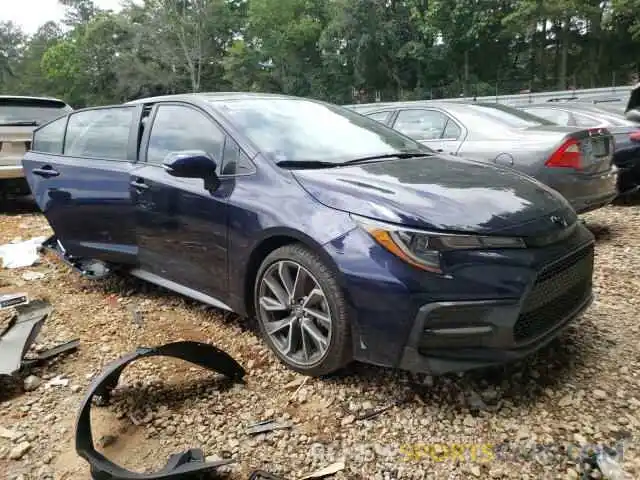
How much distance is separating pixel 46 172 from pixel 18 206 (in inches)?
163

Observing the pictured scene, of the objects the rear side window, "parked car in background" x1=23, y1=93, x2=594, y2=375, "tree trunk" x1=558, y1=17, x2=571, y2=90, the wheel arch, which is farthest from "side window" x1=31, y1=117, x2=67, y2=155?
"tree trunk" x1=558, y1=17, x2=571, y2=90

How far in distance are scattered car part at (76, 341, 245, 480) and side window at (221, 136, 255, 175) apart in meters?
0.95

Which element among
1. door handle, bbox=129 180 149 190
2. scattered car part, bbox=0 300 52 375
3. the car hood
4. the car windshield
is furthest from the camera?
the car windshield

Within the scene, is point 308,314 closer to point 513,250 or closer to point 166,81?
point 513,250

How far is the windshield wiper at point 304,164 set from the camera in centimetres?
268

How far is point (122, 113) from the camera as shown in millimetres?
3688

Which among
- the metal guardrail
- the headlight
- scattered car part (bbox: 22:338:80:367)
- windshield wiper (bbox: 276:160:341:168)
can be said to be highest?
the metal guardrail

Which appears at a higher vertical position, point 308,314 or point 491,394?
point 308,314

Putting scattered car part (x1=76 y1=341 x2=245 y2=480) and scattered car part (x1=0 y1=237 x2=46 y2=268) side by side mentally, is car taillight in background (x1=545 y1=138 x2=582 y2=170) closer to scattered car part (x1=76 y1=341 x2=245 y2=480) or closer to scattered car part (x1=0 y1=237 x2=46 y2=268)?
scattered car part (x1=76 y1=341 x2=245 y2=480)

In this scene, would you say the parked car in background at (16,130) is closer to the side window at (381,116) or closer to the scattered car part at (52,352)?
the side window at (381,116)

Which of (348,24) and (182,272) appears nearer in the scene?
(182,272)

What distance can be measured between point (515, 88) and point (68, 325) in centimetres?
3121

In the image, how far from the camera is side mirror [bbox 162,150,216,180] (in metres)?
2.69

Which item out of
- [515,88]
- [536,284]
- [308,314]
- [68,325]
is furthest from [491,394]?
[515,88]
